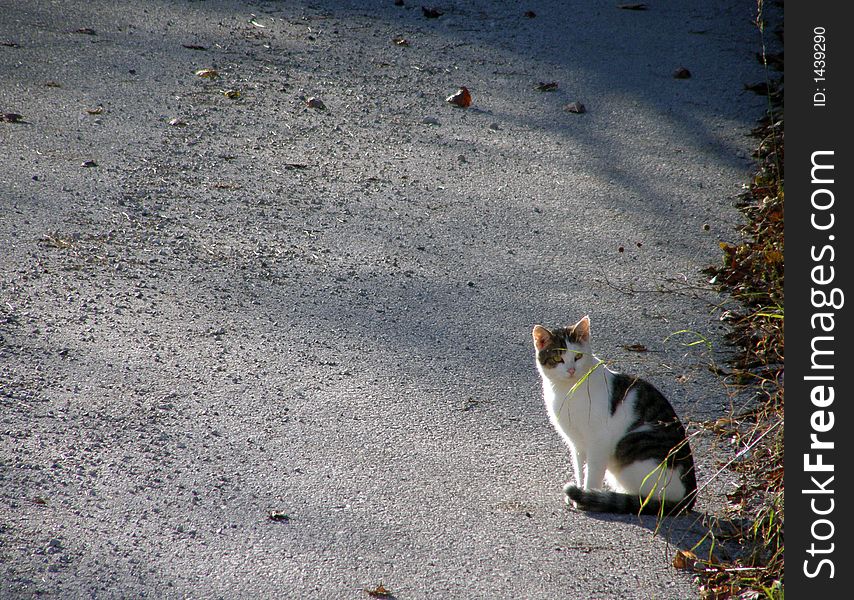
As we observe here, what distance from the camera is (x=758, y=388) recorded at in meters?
4.29

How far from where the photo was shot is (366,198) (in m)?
6.41

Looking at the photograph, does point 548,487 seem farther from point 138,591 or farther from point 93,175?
point 93,175

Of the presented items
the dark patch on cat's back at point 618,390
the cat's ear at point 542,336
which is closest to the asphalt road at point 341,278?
the dark patch on cat's back at point 618,390

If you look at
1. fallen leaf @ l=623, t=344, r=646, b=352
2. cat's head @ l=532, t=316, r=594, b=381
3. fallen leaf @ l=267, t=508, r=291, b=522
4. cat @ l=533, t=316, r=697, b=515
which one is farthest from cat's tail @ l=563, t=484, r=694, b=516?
fallen leaf @ l=623, t=344, r=646, b=352

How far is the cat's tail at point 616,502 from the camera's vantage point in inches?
146

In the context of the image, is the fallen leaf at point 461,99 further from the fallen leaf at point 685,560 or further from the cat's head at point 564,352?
the fallen leaf at point 685,560

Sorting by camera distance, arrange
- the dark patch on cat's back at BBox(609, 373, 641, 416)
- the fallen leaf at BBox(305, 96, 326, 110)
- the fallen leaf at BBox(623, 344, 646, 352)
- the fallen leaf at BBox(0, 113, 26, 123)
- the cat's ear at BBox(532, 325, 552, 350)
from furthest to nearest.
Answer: the fallen leaf at BBox(305, 96, 326, 110) < the fallen leaf at BBox(0, 113, 26, 123) < the fallen leaf at BBox(623, 344, 646, 352) < the cat's ear at BBox(532, 325, 552, 350) < the dark patch on cat's back at BBox(609, 373, 641, 416)

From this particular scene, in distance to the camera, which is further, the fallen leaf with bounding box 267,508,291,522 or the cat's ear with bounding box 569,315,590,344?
the cat's ear with bounding box 569,315,590,344

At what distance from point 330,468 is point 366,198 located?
9.41 ft

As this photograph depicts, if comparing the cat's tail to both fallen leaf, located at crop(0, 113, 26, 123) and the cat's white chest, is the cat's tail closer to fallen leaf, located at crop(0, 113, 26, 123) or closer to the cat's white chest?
the cat's white chest

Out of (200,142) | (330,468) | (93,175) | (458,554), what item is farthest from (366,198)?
(458,554)

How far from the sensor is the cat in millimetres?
3680

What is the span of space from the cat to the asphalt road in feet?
0.34

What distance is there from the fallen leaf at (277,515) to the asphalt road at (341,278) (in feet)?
0.09
